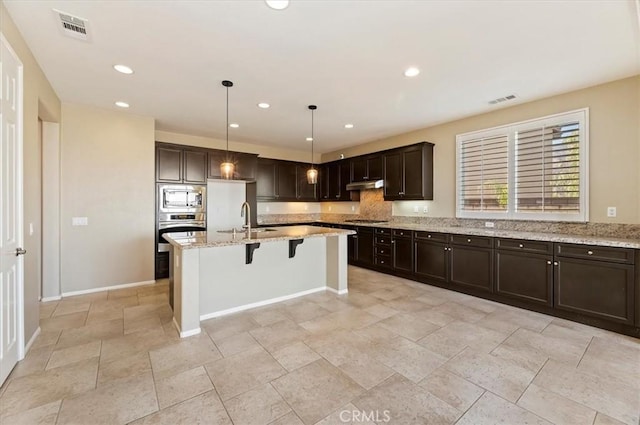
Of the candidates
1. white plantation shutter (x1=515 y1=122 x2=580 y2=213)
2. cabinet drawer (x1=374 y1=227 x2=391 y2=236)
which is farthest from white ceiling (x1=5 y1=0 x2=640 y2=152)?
cabinet drawer (x1=374 y1=227 x2=391 y2=236)

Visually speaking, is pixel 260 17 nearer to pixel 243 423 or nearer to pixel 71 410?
pixel 243 423

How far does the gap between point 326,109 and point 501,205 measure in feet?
9.84

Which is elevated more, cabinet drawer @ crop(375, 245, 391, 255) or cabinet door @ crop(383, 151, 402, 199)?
cabinet door @ crop(383, 151, 402, 199)

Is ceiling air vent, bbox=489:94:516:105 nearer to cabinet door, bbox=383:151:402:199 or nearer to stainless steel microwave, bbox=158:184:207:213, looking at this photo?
cabinet door, bbox=383:151:402:199

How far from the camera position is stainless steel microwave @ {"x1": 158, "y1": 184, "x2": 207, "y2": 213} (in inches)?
194

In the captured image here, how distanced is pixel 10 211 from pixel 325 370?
9.15 ft

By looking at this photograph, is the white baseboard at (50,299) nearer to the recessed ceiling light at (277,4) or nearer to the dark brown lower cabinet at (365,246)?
the recessed ceiling light at (277,4)

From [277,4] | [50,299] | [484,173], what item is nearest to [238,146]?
[50,299]

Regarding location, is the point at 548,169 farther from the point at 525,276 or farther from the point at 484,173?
the point at 525,276

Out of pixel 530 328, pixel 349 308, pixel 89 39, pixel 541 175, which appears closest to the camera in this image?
pixel 89 39

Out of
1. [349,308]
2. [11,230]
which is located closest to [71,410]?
[11,230]

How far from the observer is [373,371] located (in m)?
2.25

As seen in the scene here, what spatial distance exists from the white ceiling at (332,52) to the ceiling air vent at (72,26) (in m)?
Answer: 0.05

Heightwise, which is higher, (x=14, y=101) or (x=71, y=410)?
(x=14, y=101)
